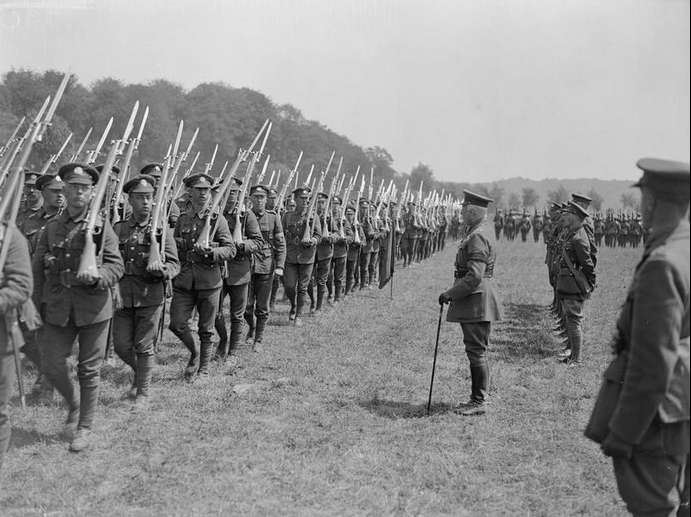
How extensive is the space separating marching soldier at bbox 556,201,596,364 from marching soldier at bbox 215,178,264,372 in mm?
4515

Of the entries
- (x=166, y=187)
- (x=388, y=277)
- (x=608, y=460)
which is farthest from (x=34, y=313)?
(x=388, y=277)

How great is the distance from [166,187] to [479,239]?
159 inches

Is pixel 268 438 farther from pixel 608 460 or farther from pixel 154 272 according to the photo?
pixel 608 460

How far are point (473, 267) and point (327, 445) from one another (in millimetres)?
2304

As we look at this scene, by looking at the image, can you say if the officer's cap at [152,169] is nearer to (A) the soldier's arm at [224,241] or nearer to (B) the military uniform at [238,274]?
(B) the military uniform at [238,274]

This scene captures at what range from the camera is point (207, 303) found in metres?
7.27

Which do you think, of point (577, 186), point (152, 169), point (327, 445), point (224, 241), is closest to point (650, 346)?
point (327, 445)

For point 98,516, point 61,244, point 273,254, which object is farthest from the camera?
point 273,254

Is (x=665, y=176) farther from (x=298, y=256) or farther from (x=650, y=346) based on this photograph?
(x=298, y=256)

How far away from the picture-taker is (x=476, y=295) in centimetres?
636

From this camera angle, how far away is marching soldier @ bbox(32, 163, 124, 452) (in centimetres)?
525

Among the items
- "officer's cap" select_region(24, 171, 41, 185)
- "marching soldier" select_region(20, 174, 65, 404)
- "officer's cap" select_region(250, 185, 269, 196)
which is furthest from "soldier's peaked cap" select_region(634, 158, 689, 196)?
"officer's cap" select_region(24, 171, 41, 185)

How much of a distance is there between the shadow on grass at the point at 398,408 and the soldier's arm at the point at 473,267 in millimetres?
1309

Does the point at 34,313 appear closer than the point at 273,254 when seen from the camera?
Yes
